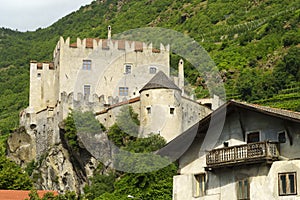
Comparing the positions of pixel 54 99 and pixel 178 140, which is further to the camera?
pixel 54 99

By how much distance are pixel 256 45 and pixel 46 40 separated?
66.8m

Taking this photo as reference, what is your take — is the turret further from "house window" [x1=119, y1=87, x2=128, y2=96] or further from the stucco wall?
the stucco wall

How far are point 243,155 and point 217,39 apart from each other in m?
118

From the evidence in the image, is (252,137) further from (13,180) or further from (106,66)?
(106,66)

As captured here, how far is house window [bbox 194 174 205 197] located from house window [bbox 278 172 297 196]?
481 centimetres

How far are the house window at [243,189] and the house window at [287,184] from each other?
5.10 feet

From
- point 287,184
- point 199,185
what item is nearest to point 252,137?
point 287,184

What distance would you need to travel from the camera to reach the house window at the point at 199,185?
34562mm

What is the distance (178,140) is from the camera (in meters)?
35.6

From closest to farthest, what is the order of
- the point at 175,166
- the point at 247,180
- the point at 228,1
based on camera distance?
the point at 247,180 < the point at 175,166 < the point at 228,1

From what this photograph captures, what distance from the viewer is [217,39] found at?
14888cm

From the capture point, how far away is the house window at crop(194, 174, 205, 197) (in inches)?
1361

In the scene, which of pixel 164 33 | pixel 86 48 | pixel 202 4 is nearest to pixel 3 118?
pixel 164 33

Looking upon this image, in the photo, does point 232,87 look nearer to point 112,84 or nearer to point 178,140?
point 112,84
